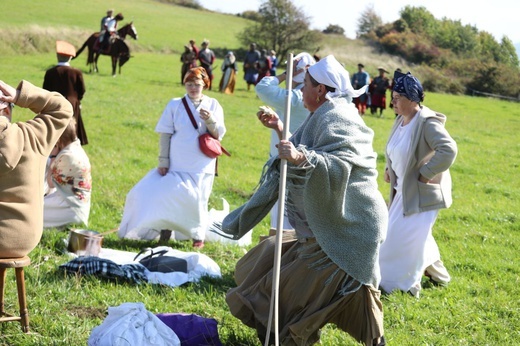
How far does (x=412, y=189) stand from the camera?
6.51 m

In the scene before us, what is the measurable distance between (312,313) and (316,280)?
0.65ft

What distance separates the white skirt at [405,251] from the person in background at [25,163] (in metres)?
3.21

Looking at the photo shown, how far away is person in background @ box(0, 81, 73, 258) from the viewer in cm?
430

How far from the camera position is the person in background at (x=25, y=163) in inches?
169

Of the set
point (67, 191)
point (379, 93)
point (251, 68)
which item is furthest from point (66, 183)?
point (251, 68)

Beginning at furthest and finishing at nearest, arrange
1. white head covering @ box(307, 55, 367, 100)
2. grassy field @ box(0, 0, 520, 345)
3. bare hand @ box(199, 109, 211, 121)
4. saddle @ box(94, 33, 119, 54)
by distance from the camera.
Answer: saddle @ box(94, 33, 119, 54)
bare hand @ box(199, 109, 211, 121)
grassy field @ box(0, 0, 520, 345)
white head covering @ box(307, 55, 367, 100)

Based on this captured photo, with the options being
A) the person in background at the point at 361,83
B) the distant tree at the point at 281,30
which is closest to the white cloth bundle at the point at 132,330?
the person in background at the point at 361,83

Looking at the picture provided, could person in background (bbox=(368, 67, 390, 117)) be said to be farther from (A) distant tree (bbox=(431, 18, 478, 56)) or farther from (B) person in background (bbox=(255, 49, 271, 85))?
(A) distant tree (bbox=(431, 18, 478, 56))

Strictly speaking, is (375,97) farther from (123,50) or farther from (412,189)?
(412,189)

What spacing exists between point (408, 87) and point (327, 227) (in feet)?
7.86

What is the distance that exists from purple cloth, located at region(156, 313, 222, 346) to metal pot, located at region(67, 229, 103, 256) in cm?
228

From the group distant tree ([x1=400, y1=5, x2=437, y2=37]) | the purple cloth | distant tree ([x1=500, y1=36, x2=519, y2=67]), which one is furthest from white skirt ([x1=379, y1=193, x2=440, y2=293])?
distant tree ([x1=500, y1=36, x2=519, y2=67])

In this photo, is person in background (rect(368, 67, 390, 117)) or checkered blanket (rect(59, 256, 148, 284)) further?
person in background (rect(368, 67, 390, 117))

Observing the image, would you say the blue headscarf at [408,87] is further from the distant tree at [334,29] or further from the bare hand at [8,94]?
the distant tree at [334,29]
